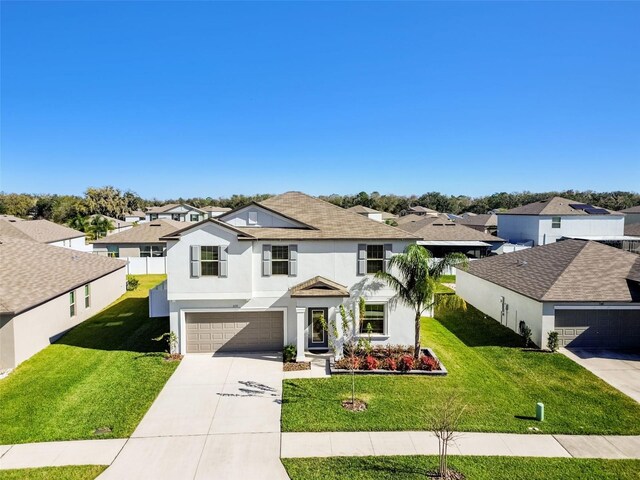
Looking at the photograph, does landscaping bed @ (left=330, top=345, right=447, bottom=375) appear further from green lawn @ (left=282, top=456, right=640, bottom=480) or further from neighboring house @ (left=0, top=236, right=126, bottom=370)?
neighboring house @ (left=0, top=236, right=126, bottom=370)

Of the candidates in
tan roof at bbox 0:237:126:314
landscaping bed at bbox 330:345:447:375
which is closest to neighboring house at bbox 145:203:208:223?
tan roof at bbox 0:237:126:314

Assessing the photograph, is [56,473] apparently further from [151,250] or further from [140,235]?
[140,235]

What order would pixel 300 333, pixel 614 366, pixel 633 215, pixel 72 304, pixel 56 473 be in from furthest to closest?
pixel 633 215 → pixel 72 304 → pixel 300 333 → pixel 614 366 → pixel 56 473

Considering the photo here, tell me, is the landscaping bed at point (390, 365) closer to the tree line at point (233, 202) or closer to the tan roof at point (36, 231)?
the tan roof at point (36, 231)

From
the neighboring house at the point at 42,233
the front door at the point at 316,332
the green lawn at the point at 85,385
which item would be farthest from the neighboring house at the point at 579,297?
the neighboring house at the point at 42,233

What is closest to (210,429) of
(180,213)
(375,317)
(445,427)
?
(445,427)
